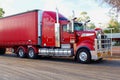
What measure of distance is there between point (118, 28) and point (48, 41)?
78583 millimetres

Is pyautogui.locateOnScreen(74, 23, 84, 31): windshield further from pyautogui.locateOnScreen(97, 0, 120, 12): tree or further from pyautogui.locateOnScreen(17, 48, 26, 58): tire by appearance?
pyautogui.locateOnScreen(17, 48, 26, 58): tire

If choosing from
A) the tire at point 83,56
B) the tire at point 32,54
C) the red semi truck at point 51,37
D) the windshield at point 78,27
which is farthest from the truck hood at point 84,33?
the tire at point 32,54

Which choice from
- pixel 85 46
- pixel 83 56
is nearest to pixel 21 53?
pixel 83 56

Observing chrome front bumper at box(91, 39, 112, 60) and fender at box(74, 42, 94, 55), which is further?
fender at box(74, 42, 94, 55)

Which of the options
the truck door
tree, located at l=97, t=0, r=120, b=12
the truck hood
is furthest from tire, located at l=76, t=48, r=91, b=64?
tree, located at l=97, t=0, r=120, b=12

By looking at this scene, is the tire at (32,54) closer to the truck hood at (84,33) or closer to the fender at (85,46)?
the fender at (85,46)

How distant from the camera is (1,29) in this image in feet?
98.8

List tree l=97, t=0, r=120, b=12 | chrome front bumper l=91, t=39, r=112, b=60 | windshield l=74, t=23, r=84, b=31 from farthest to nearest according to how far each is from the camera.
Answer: tree l=97, t=0, r=120, b=12
windshield l=74, t=23, r=84, b=31
chrome front bumper l=91, t=39, r=112, b=60

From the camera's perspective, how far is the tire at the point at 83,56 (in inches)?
767

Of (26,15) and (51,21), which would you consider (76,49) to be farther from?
(26,15)

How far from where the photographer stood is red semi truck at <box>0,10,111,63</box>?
19688mm

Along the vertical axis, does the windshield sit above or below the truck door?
above

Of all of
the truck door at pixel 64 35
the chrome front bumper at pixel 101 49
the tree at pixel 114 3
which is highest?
the tree at pixel 114 3

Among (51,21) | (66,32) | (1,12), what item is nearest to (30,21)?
(51,21)
